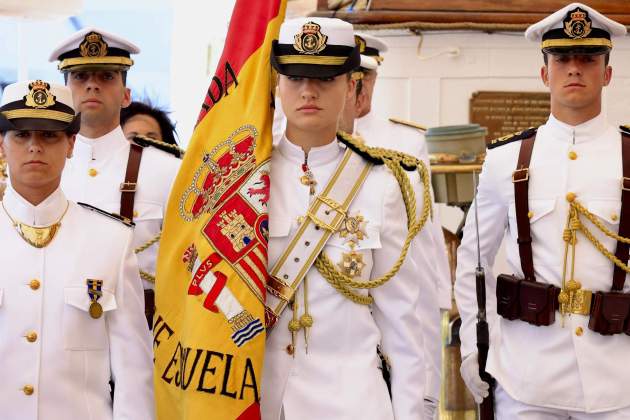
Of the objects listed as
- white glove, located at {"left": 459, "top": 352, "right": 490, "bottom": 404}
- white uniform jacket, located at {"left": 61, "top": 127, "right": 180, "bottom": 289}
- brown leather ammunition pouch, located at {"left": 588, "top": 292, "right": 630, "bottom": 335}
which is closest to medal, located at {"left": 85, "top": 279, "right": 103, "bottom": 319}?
white uniform jacket, located at {"left": 61, "top": 127, "right": 180, "bottom": 289}

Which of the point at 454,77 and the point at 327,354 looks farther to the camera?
the point at 454,77

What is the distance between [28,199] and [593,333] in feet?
6.78

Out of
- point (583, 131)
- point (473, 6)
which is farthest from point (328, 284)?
point (473, 6)

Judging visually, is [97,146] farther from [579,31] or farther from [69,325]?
[579,31]

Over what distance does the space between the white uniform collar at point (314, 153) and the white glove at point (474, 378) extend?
1181mm

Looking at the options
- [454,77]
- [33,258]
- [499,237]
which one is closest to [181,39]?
[454,77]

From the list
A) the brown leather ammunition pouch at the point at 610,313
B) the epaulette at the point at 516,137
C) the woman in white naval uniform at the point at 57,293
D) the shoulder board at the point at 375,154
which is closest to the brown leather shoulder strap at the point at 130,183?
the woman in white naval uniform at the point at 57,293

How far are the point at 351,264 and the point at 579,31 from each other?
4.74ft

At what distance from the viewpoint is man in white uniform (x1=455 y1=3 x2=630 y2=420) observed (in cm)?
467

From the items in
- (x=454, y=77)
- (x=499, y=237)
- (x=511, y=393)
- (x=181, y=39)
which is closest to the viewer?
(x=511, y=393)

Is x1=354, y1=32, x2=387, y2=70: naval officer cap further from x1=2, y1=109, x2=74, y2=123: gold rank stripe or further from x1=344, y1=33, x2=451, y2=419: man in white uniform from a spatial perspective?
x1=2, y1=109, x2=74, y2=123: gold rank stripe

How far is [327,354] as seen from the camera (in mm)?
4043

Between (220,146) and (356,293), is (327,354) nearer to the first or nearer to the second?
(356,293)

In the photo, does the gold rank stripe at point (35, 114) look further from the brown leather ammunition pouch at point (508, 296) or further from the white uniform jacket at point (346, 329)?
the brown leather ammunition pouch at point (508, 296)
